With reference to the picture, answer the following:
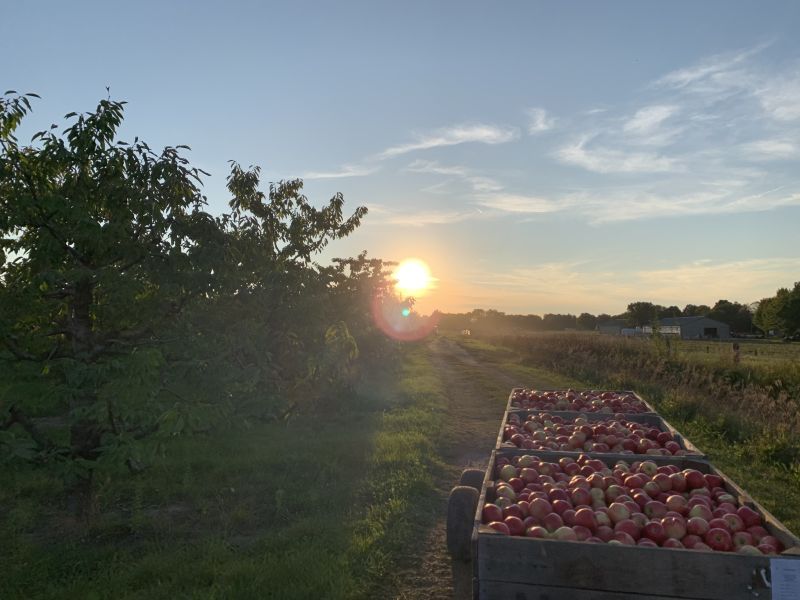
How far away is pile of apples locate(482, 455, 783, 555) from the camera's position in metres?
3.19

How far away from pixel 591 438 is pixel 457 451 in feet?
16.6

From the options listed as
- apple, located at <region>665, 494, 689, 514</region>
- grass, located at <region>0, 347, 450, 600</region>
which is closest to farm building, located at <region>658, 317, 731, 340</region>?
grass, located at <region>0, 347, 450, 600</region>

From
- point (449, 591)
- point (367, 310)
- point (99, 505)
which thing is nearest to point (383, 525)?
point (449, 591)

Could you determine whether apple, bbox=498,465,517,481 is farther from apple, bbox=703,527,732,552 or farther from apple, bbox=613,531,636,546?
apple, bbox=703,527,732,552

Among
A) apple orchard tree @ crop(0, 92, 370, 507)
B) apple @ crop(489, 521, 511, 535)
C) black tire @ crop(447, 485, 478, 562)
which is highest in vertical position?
apple orchard tree @ crop(0, 92, 370, 507)

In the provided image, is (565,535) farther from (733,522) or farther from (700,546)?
(733,522)

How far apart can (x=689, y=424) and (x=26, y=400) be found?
40.3 feet

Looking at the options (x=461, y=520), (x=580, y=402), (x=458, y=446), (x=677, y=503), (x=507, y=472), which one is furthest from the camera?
(x=458, y=446)

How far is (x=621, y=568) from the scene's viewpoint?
115 inches

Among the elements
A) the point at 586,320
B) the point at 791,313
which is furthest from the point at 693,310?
the point at 791,313

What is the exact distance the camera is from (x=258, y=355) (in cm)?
630

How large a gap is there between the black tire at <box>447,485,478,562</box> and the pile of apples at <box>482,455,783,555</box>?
0.97 metres

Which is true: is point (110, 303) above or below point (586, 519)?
above

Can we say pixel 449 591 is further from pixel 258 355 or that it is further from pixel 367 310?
pixel 367 310
